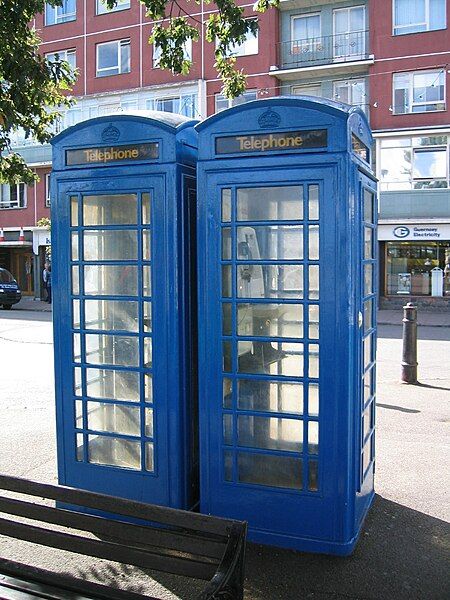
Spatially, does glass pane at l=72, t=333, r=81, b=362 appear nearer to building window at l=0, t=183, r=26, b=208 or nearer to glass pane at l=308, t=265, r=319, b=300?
glass pane at l=308, t=265, r=319, b=300

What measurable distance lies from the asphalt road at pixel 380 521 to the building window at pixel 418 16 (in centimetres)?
2017

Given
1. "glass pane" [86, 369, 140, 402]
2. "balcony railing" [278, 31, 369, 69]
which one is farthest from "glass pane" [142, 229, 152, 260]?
"balcony railing" [278, 31, 369, 69]

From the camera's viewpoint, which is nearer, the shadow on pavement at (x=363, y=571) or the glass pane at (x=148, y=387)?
the shadow on pavement at (x=363, y=571)

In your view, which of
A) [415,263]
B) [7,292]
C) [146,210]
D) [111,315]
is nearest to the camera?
[146,210]

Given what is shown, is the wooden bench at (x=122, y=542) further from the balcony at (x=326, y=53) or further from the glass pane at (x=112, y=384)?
the balcony at (x=326, y=53)

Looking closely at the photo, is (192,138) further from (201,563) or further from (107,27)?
(107,27)

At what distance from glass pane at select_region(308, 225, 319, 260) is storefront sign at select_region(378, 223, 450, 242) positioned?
22717 mm

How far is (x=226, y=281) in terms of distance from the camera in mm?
4195

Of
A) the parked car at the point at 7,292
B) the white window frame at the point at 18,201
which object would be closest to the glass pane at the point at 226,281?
Result: the parked car at the point at 7,292

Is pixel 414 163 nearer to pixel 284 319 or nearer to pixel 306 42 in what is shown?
pixel 306 42

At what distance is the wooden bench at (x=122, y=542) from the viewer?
2.78 metres

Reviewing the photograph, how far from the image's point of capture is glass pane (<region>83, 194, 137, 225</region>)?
4.41 m

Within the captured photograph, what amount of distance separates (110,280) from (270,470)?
1701 mm

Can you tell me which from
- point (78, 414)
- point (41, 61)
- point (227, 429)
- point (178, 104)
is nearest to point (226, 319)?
point (227, 429)
